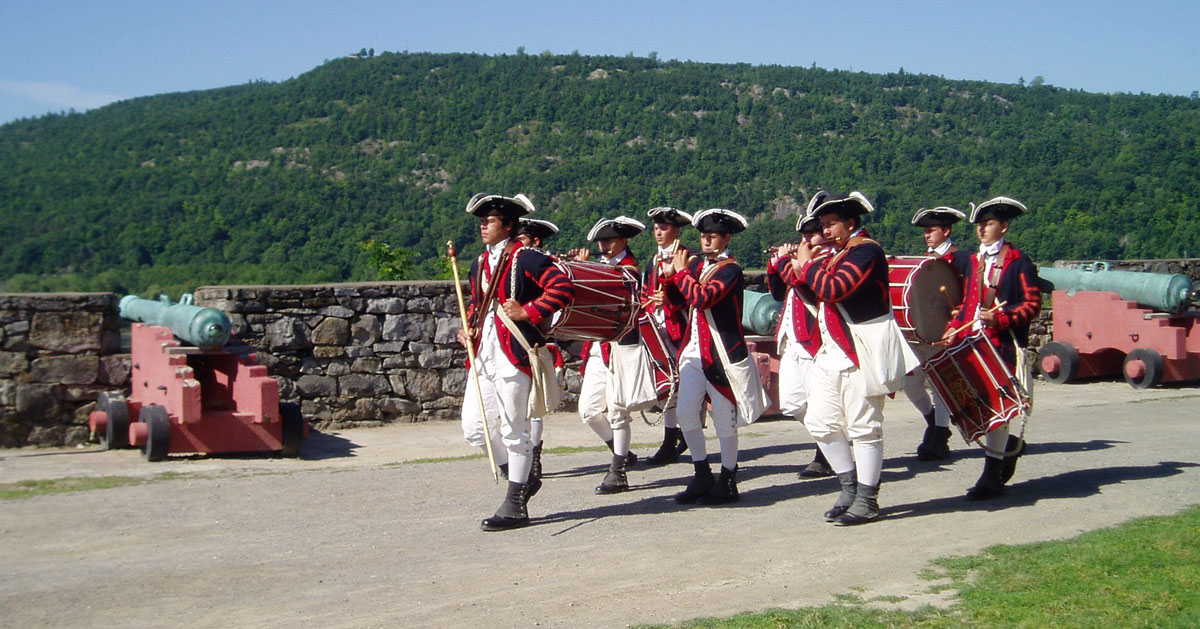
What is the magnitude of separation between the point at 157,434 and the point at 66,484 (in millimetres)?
837

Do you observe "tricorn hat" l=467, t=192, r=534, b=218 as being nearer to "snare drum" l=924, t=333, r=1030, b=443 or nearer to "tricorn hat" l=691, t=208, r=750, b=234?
"tricorn hat" l=691, t=208, r=750, b=234

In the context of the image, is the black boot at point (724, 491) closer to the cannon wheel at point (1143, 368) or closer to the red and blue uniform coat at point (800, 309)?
the red and blue uniform coat at point (800, 309)

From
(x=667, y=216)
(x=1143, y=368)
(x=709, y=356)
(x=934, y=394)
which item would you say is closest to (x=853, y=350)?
(x=709, y=356)

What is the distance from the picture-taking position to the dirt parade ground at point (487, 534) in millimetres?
4938

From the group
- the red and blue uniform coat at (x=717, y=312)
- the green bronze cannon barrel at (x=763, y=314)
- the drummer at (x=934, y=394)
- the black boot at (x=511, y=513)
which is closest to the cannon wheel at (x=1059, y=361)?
the green bronze cannon barrel at (x=763, y=314)

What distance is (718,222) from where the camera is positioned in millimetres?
7188

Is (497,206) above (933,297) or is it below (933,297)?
above

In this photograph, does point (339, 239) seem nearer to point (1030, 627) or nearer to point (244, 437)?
point (244, 437)

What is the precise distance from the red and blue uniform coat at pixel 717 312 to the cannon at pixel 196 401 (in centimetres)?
369

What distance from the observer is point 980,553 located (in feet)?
18.2

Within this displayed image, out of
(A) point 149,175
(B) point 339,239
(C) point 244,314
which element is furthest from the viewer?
(A) point 149,175

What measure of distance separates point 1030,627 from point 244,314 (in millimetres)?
8051

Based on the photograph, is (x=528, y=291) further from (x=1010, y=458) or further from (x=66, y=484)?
(x=66, y=484)

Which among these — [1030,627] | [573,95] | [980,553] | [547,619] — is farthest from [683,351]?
[573,95]
